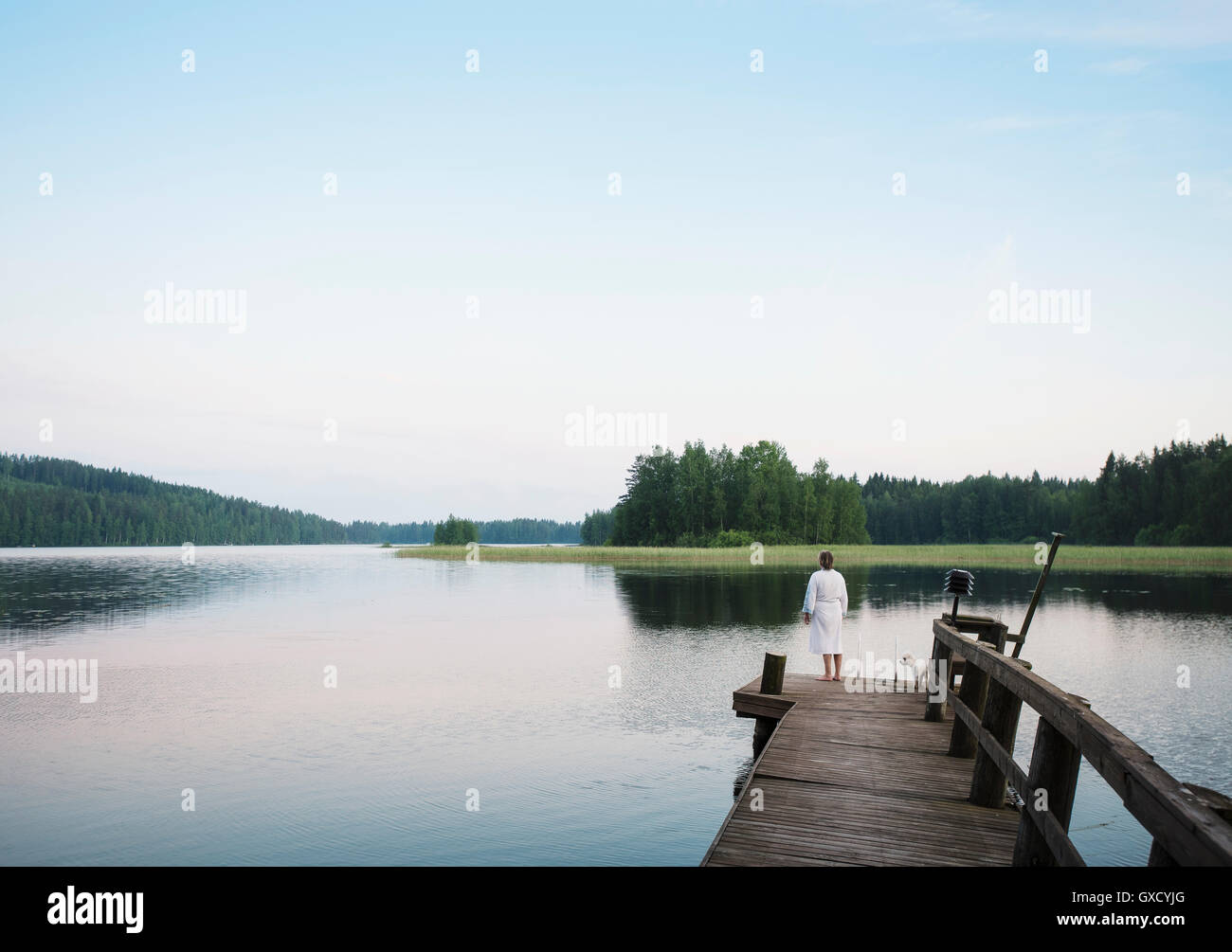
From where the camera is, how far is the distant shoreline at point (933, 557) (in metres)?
67.2

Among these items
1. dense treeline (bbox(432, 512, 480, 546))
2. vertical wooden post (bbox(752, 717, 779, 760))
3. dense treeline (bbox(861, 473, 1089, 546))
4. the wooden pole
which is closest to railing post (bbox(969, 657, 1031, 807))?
the wooden pole

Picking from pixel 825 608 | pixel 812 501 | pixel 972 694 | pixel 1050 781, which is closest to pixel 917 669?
pixel 825 608

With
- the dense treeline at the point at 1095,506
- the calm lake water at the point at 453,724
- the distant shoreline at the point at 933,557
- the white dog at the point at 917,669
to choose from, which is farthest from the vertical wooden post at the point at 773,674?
the dense treeline at the point at 1095,506

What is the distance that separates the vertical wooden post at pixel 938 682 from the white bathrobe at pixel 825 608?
1.64 m

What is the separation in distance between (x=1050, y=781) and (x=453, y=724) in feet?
38.7

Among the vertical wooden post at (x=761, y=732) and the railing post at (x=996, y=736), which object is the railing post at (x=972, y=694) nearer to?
the railing post at (x=996, y=736)

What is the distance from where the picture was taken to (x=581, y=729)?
14.6 metres

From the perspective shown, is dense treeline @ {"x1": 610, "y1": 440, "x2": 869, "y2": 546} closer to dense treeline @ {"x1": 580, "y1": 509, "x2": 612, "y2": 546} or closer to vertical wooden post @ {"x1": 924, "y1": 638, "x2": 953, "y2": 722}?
dense treeline @ {"x1": 580, "y1": 509, "x2": 612, "y2": 546}

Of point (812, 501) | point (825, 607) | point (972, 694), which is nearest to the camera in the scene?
point (972, 694)

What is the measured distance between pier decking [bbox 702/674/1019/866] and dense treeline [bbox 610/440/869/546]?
94701 mm

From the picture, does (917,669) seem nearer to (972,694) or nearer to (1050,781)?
(972,694)

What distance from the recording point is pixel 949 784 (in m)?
8.20
